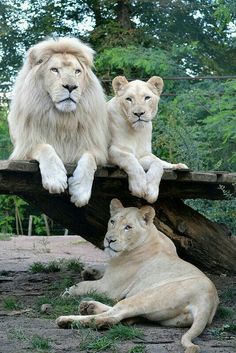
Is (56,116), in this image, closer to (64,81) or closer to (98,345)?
(64,81)

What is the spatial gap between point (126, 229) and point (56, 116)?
3.48ft

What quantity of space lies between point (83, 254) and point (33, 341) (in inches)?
247

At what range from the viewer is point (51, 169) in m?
5.80

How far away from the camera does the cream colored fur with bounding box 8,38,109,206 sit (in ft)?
20.1

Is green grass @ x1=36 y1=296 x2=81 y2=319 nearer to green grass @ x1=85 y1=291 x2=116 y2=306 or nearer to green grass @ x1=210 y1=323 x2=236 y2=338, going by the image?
green grass @ x1=85 y1=291 x2=116 y2=306

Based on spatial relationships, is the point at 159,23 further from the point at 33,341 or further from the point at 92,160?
the point at 33,341

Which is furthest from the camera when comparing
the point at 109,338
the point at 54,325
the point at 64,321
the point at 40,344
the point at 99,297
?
the point at 99,297

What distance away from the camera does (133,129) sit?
656cm

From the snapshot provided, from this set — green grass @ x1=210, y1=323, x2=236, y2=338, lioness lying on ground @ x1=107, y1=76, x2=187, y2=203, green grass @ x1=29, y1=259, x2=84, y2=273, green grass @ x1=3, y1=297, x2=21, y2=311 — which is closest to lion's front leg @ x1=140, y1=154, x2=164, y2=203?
lioness lying on ground @ x1=107, y1=76, x2=187, y2=203

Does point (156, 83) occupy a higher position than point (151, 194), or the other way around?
point (156, 83)

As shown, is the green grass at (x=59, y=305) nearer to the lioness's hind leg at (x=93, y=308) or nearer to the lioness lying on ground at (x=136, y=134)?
the lioness's hind leg at (x=93, y=308)

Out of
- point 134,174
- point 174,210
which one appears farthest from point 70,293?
point 174,210

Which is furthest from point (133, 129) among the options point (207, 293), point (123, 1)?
point (123, 1)

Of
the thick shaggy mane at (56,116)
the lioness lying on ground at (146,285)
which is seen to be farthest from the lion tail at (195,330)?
the thick shaggy mane at (56,116)
